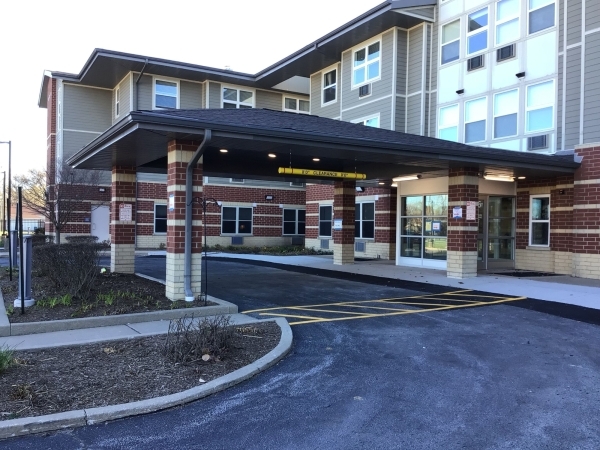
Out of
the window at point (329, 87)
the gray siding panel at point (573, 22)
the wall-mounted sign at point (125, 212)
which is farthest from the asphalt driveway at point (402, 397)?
the window at point (329, 87)

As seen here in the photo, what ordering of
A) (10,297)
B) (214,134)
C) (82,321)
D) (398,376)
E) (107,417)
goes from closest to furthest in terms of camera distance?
(107,417) → (398,376) → (82,321) → (214,134) → (10,297)

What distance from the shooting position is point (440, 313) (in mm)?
9539

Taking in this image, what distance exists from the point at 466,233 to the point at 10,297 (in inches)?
471

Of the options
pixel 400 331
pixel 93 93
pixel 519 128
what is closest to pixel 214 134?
pixel 400 331

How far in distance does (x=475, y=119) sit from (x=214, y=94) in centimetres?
1627

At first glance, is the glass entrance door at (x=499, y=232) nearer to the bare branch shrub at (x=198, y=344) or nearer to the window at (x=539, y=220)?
the window at (x=539, y=220)

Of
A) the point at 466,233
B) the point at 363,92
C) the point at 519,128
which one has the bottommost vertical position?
the point at 466,233

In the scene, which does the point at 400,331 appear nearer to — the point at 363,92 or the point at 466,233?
the point at 466,233

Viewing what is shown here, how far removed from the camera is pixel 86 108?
29.5 m

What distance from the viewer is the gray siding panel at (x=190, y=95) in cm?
2865

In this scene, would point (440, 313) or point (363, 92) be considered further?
point (363, 92)

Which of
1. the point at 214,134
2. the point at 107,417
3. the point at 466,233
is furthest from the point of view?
the point at 466,233

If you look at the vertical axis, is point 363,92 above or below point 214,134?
above

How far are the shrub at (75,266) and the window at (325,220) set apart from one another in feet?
56.2
